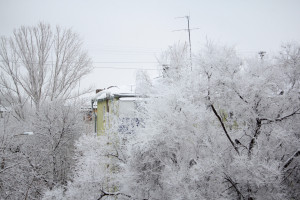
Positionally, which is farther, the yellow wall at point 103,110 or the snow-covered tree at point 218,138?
the yellow wall at point 103,110

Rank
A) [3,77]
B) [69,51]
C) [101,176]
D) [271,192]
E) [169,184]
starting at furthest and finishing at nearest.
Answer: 1. [69,51]
2. [3,77]
3. [101,176]
4. [169,184]
5. [271,192]

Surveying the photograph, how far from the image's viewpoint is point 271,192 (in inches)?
361

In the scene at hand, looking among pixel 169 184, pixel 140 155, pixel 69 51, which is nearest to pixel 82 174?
pixel 140 155

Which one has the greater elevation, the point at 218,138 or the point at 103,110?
the point at 103,110

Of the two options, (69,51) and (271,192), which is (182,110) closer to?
(271,192)

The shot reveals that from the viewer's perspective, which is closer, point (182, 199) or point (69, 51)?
point (182, 199)

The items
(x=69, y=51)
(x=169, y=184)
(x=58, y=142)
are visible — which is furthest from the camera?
(x=69, y=51)

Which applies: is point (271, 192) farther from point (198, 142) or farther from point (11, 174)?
point (11, 174)

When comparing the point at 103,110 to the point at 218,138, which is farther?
the point at 103,110

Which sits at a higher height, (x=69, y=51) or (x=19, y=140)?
(x=69, y=51)

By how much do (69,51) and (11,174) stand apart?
12.4 meters

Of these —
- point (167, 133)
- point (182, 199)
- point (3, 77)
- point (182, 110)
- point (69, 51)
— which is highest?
point (69, 51)

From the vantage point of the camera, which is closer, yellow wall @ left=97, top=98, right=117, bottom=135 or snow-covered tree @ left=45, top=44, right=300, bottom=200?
snow-covered tree @ left=45, top=44, right=300, bottom=200

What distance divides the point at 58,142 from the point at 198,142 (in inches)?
380
